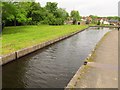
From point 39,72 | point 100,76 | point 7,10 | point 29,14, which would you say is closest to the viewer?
point 100,76

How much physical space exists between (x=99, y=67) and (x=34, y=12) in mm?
51823

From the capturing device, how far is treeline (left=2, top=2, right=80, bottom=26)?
32.2 m

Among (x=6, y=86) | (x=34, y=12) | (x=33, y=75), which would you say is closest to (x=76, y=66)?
(x=33, y=75)

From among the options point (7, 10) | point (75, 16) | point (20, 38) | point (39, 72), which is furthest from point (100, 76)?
point (75, 16)

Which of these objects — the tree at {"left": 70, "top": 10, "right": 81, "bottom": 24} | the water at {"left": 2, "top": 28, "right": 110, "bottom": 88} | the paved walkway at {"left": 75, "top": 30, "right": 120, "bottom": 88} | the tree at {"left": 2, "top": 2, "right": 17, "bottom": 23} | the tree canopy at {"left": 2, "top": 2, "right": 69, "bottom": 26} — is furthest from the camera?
the tree at {"left": 70, "top": 10, "right": 81, "bottom": 24}

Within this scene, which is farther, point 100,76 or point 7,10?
point 7,10

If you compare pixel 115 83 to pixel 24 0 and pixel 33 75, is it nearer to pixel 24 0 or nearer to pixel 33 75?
pixel 33 75

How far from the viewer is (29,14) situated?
2502 inches

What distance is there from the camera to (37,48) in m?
21.8

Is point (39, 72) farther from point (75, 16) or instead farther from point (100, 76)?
point (75, 16)

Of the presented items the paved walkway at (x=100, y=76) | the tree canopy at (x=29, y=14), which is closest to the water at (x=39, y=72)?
the paved walkway at (x=100, y=76)

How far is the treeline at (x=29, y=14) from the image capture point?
32.2 meters

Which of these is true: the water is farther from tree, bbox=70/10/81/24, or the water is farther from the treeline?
tree, bbox=70/10/81/24

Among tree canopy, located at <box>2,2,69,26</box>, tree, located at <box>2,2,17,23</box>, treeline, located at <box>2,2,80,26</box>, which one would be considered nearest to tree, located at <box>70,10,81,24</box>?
treeline, located at <box>2,2,80,26</box>
